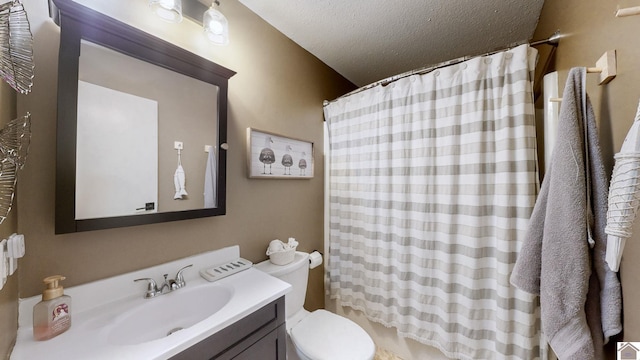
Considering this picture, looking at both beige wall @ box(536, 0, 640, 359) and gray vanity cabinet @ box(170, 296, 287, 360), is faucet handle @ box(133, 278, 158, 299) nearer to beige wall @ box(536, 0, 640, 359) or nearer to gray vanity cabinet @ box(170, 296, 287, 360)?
gray vanity cabinet @ box(170, 296, 287, 360)

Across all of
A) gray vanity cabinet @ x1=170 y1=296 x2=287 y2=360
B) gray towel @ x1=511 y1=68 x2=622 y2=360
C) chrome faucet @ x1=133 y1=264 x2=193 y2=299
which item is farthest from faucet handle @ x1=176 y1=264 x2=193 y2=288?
gray towel @ x1=511 y1=68 x2=622 y2=360

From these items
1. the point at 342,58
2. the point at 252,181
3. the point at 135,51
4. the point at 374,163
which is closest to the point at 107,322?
the point at 252,181

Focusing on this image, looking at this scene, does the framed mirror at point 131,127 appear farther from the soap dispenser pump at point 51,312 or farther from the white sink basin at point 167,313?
the white sink basin at point 167,313

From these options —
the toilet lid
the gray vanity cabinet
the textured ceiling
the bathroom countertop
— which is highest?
the textured ceiling

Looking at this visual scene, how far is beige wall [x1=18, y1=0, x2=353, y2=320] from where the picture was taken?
762 millimetres

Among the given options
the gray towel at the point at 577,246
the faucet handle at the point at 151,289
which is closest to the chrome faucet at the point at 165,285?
the faucet handle at the point at 151,289

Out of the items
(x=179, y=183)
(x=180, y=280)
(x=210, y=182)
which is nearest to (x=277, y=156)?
(x=210, y=182)

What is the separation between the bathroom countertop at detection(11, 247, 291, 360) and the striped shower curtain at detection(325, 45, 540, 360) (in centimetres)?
86

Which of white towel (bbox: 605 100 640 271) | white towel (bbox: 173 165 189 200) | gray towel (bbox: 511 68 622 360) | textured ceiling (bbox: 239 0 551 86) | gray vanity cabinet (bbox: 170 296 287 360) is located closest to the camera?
white towel (bbox: 605 100 640 271)

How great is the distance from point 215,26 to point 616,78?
4.95 ft

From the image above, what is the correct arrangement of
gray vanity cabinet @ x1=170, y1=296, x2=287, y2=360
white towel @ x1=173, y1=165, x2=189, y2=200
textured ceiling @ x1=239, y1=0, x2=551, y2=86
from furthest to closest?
textured ceiling @ x1=239, y1=0, x2=551, y2=86 < white towel @ x1=173, y1=165, x2=189, y2=200 < gray vanity cabinet @ x1=170, y1=296, x2=287, y2=360

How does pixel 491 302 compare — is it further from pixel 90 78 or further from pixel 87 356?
pixel 90 78

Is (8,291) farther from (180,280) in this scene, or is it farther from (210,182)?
(210,182)

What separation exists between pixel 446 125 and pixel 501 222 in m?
0.59
